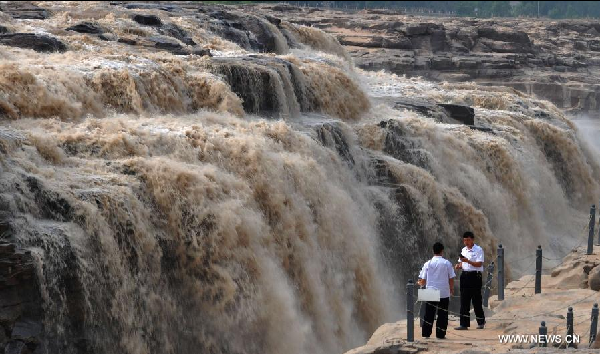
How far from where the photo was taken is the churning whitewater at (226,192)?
16562 millimetres

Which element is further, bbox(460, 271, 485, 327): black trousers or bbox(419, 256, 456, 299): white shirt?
bbox(460, 271, 485, 327): black trousers

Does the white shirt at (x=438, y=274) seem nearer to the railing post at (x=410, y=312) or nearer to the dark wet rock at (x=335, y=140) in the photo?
the railing post at (x=410, y=312)

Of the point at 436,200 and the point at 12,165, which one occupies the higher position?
the point at 12,165

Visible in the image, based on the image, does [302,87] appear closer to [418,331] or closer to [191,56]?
[191,56]

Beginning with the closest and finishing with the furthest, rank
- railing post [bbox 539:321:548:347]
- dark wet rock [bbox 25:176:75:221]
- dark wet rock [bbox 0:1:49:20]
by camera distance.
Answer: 1. railing post [bbox 539:321:548:347]
2. dark wet rock [bbox 25:176:75:221]
3. dark wet rock [bbox 0:1:49:20]

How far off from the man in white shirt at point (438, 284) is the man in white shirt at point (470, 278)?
0.48 metres

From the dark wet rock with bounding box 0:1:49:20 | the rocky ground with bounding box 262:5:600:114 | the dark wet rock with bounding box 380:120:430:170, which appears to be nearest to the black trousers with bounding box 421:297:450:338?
the dark wet rock with bounding box 380:120:430:170

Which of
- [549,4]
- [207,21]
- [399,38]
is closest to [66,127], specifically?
[207,21]

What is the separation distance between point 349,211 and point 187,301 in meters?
5.58

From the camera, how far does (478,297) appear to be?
1530 centimetres

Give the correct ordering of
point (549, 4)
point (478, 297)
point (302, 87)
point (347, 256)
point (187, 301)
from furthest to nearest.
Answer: point (549, 4)
point (302, 87)
point (347, 256)
point (187, 301)
point (478, 297)

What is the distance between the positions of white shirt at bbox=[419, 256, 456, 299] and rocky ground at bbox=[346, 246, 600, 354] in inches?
27.5

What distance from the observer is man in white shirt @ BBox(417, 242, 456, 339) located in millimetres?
14531

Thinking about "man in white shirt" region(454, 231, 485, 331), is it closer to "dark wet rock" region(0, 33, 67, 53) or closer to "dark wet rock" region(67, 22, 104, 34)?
A: "dark wet rock" region(0, 33, 67, 53)
